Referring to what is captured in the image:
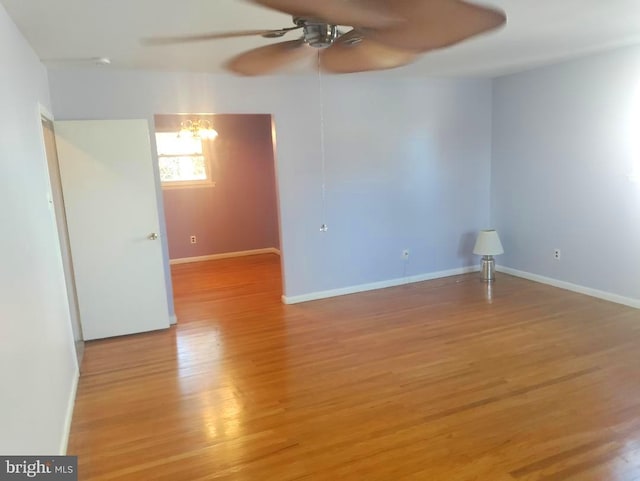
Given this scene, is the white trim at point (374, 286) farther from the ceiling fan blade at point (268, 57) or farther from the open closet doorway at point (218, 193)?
the ceiling fan blade at point (268, 57)

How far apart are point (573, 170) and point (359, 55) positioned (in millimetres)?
3307

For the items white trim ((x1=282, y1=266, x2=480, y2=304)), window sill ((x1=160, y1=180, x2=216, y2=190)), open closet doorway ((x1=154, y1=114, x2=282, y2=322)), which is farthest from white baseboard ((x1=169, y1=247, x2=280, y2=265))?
white trim ((x1=282, y1=266, x2=480, y2=304))

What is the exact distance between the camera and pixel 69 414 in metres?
2.62

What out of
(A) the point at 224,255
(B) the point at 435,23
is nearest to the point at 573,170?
(B) the point at 435,23

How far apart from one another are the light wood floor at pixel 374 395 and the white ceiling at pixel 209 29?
2.14 meters

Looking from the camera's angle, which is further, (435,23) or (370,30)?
(370,30)

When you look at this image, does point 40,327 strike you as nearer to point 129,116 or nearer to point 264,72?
point 264,72

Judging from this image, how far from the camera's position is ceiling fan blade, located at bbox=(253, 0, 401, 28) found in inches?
58.7

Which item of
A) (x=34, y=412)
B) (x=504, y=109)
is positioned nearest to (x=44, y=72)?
(x=34, y=412)

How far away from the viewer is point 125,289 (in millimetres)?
3912

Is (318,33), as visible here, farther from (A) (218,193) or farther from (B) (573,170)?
(A) (218,193)

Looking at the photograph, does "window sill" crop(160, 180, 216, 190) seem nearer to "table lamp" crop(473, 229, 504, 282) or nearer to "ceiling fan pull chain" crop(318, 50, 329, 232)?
"ceiling fan pull chain" crop(318, 50, 329, 232)

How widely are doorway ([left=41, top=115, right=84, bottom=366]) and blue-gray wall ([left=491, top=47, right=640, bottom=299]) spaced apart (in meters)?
4.70

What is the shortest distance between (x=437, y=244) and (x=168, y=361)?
3.38 metres
